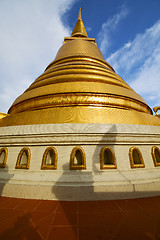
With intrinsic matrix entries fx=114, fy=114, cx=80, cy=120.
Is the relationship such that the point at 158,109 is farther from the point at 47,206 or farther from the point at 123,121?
the point at 47,206

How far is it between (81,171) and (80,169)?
0.05 meters

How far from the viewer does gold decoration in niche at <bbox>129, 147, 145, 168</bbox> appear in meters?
3.06

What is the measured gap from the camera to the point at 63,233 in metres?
1.58

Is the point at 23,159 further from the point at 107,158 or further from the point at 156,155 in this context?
the point at 156,155

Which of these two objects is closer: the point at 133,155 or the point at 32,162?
the point at 32,162

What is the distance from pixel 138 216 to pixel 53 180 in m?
1.74

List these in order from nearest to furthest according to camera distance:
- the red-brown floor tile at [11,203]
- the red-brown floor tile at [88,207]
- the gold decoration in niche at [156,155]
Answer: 1. the red-brown floor tile at [88,207]
2. the red-brown floor tile at [11,203]
3. the gold decoration in niche at [156,155]

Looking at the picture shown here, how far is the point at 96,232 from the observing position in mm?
1595

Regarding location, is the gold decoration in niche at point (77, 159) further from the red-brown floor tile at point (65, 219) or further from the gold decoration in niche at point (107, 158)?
the red-brown floor tile at point (65, 219)

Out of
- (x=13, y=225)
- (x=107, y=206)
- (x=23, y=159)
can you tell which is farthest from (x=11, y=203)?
(x=107, y=206)

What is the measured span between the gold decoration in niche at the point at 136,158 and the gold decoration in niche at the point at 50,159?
2.02 meters

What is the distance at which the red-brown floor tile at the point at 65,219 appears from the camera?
176 cm

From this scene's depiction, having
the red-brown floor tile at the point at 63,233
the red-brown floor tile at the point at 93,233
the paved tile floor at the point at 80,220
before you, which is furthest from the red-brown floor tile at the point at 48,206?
the red-brown floor tile at the point at 93,233

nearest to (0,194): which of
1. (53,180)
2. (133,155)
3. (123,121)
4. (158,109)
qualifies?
(53,180)
